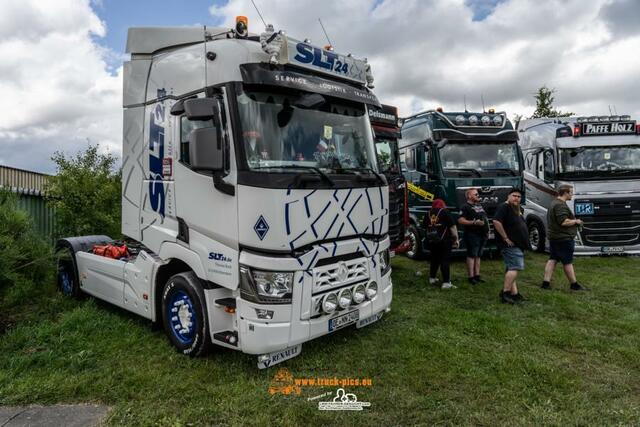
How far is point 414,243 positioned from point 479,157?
8.20 feet

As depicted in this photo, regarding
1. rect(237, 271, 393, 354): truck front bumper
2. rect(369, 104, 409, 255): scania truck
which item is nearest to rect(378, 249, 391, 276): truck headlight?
rect(237, 271, 393, 354): truck front bumper

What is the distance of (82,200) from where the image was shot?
344 inches

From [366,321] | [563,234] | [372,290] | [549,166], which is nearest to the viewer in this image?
[372,290]

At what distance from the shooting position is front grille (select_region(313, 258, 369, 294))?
4145 millimetres

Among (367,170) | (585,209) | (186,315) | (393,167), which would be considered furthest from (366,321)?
(585,209)

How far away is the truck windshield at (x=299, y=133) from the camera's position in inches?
154

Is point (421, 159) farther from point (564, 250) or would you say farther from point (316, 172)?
point (316, 172)

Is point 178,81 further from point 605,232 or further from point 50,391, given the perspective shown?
point 605,232

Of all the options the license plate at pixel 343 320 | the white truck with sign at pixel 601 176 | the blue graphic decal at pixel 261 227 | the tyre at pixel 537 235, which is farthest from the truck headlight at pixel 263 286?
the tyre at pixel 537 235

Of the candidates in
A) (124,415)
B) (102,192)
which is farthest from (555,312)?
(102,192)

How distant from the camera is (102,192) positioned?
888 cm

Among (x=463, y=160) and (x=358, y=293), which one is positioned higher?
(x=463, y=160)

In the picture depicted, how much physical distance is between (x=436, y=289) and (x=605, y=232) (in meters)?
5.75

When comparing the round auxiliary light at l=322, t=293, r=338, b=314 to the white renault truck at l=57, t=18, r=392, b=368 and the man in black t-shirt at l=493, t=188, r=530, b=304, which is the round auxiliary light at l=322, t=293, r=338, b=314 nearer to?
the white renault truck at l=57, t=18, r=392, b=368
